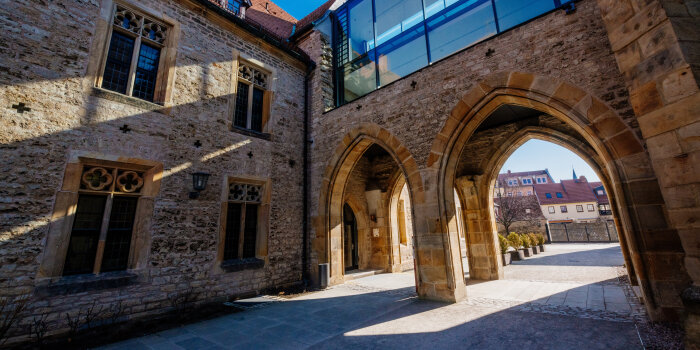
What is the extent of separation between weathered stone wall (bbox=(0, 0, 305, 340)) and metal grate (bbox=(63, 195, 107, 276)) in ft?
1.36

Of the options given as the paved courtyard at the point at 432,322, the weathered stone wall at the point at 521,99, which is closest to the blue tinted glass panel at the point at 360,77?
the weathered stone wall at the point at 521,99

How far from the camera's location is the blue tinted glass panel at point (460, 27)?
20.1 ft

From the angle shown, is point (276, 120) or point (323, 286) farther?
point (276, 120)

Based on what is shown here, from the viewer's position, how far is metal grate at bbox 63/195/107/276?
443 cm

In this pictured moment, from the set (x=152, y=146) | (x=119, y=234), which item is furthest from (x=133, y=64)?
(x=119, y=234)

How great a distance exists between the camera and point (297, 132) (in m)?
8.41

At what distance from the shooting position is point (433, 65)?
642cm

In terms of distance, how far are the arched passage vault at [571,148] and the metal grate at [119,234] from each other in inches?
238

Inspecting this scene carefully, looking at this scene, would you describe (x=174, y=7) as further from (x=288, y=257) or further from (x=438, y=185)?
(x=438, y=185)

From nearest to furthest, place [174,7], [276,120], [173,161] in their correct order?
1. [173,161]
2. [174,7]
3. [276,120]

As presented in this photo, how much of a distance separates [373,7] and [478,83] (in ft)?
15.1

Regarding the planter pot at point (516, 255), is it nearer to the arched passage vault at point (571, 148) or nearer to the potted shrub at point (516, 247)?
the potted shrub at point (516, 247)

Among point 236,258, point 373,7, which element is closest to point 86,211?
point 236,258

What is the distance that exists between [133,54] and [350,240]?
8.86 m
